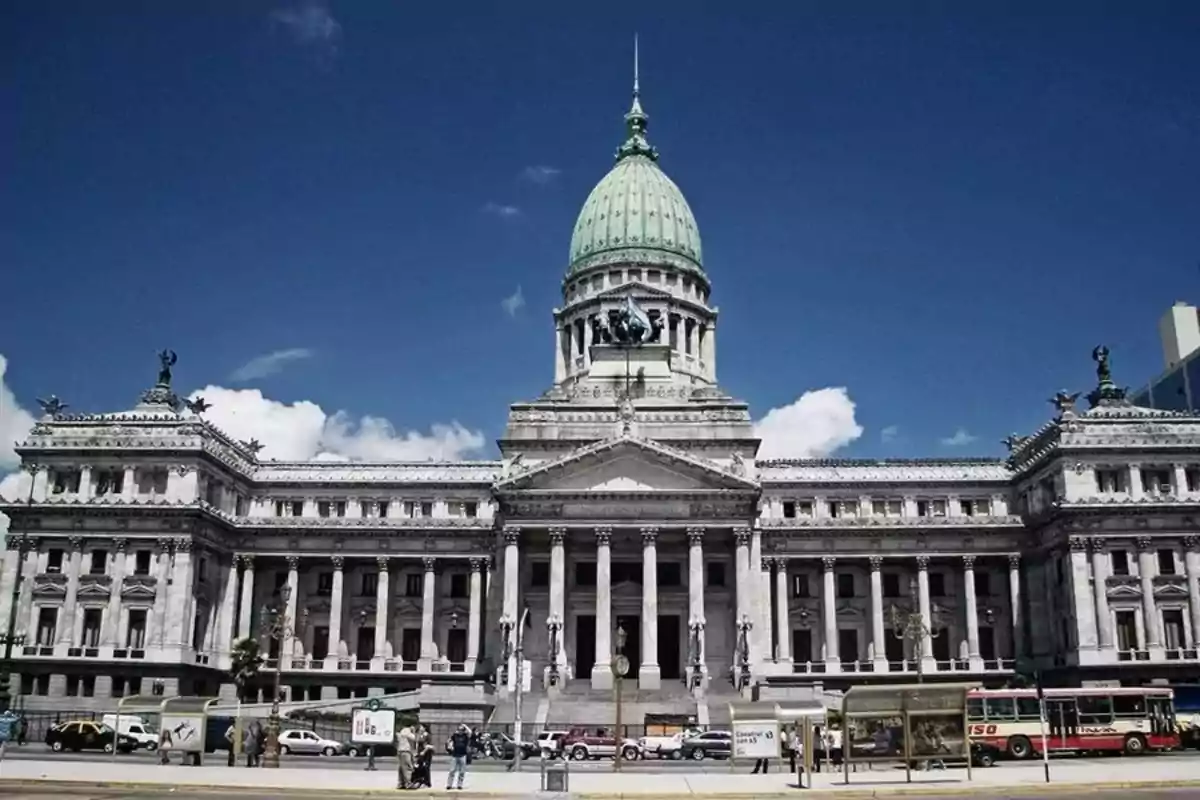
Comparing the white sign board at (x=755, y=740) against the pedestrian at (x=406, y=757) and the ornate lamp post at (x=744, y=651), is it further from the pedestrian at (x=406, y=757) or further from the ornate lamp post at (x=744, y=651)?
the ornate lamp post at (x=744, y=651)

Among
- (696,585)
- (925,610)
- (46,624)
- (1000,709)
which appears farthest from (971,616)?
(46,624)

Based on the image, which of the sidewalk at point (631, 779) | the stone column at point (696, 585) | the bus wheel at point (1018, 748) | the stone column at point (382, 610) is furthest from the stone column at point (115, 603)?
the bus wheel at point (1018, 748)

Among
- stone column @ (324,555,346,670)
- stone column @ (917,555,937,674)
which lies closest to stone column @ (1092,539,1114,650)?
stone column @ (917,555,937,674)

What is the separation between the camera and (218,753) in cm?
6141

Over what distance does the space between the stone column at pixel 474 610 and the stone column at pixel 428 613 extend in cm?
302

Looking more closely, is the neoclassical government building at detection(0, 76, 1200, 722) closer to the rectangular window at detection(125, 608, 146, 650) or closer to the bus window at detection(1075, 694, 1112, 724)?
the rectangular window at detection(125, 608, 146, 650)

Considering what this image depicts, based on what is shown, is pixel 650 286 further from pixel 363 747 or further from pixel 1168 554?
pixel 363 747

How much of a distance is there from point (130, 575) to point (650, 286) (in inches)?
2299

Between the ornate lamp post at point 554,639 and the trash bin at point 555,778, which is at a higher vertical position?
the ornate lamp post at point 554,639

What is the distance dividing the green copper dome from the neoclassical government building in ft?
63.2

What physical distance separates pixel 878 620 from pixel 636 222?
52703 mm

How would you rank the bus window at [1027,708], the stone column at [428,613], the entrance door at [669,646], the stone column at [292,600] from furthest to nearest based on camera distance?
the stone column at [292,600], the stone column at [428,613], the entrance door at [669,646], the bus window at [1027,708]

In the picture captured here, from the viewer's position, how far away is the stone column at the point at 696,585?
83375 millimetres

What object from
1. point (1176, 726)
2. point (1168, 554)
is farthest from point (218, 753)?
point (1168, 554)
